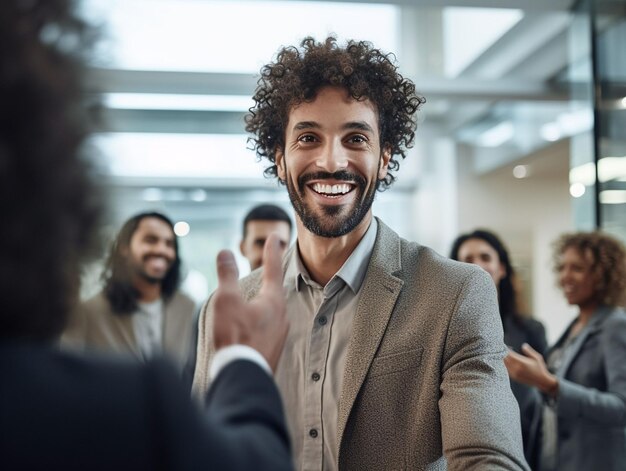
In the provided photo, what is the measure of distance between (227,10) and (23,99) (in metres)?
6.16

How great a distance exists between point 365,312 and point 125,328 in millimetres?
2469

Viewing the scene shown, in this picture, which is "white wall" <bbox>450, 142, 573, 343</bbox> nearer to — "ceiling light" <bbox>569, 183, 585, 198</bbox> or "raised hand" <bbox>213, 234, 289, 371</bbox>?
"ceiling light" <bbox>569, 183, 585, 198</bbox>

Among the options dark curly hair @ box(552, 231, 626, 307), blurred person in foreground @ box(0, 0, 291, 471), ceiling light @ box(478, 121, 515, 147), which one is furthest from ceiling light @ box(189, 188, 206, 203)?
blurred person in foreground @ box(0, 0, 291, 471)

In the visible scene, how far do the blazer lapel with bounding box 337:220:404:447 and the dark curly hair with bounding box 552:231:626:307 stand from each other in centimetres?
232

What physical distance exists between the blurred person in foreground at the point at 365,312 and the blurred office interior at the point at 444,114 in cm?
181

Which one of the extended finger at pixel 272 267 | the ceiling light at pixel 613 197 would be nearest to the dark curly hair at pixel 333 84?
the extended finger at pixel 272 267

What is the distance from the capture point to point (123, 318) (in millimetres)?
4172

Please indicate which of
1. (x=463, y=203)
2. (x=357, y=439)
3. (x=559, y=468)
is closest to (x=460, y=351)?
(x=357, y=439)

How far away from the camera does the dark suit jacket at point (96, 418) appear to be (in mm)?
711

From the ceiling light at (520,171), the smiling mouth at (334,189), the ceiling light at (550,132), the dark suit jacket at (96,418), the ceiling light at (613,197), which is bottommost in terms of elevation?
the dark suit jacket at (96,418)

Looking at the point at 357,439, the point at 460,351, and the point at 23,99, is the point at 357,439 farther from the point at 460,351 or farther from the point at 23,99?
the point at 23,99

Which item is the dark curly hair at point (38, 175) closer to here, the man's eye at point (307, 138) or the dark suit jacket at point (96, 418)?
the dark suit jacket at point (96, 418)

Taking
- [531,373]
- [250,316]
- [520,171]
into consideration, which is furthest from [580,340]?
[520,171]

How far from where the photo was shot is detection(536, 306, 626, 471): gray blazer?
138 inches
